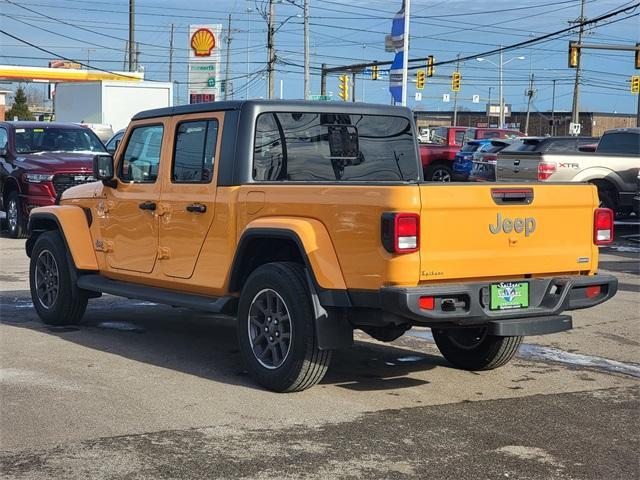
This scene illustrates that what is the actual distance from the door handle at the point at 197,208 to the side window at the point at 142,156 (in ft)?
2.41

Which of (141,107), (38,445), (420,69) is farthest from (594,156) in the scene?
(420,69)

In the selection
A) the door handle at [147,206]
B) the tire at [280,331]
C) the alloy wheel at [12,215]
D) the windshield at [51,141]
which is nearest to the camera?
the tire at [280,331]

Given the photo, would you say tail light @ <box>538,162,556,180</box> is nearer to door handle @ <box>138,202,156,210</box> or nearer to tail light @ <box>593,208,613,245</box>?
tail light @ <box>593,208,613,245</box>

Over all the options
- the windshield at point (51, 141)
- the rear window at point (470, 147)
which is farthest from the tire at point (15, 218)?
the rear window at point (470, 147)

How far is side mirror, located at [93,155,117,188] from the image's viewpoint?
8336mm

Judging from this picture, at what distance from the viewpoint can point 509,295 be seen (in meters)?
6.31

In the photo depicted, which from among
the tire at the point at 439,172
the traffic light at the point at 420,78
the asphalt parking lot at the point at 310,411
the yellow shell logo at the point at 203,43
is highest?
the yellow shell logo at the point at 203,43

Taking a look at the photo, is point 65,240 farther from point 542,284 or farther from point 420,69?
point 420,69

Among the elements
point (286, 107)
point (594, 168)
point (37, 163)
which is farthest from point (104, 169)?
point (594, 168)

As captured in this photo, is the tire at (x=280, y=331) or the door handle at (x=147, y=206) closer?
the tire at (x=280, y=331)

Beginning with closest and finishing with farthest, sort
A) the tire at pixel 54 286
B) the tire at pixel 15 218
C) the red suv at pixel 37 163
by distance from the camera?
the tire at pixel 54 286 → the red suv at pixel 37 163 → the tire at pixel 15 218

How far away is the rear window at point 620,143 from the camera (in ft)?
61.7

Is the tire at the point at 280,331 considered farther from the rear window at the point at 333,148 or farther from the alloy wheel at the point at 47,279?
the alloy wheel at the point at 47,279

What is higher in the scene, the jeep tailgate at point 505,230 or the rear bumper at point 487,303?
the jeep tailgate at point 505,230
